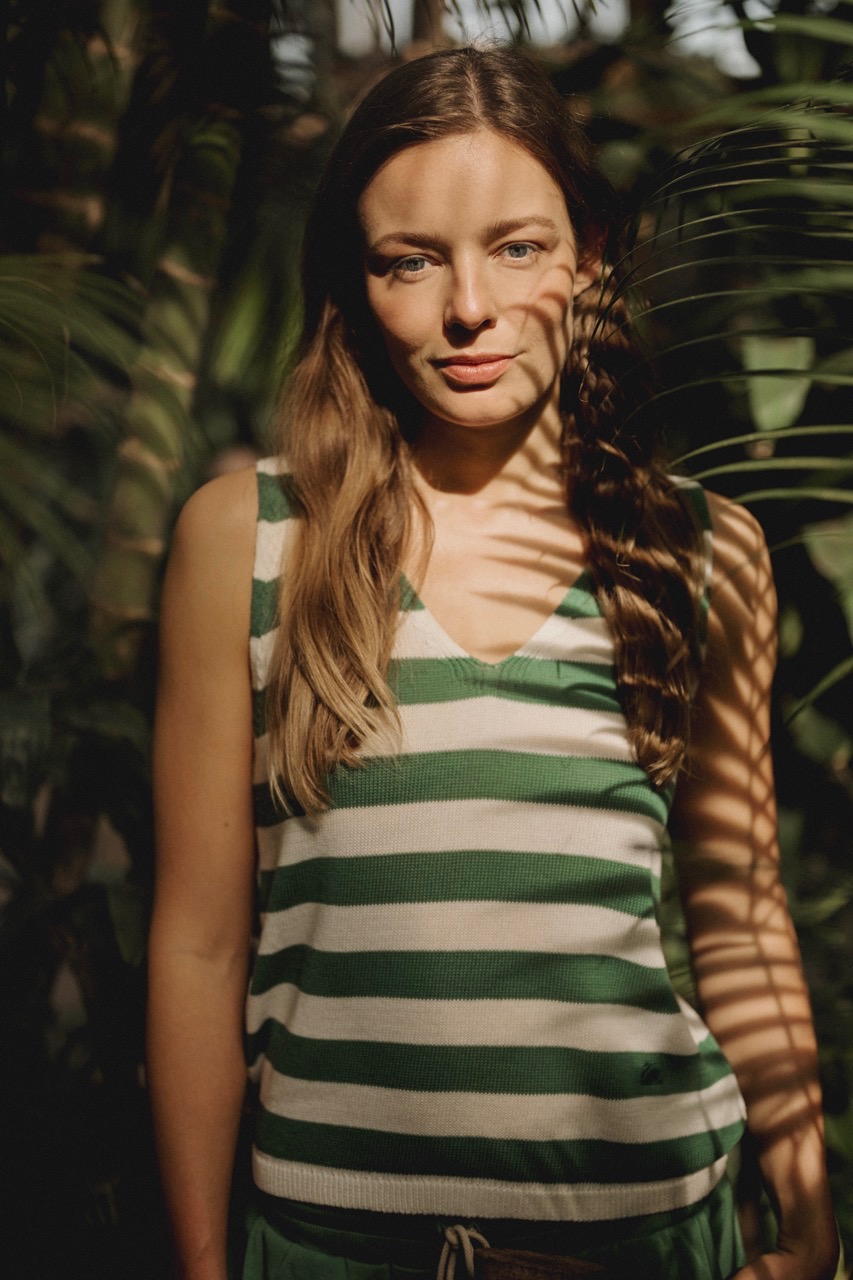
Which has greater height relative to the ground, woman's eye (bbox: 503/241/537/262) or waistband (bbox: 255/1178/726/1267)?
woman's eye (bbox: 503/241/537/262)

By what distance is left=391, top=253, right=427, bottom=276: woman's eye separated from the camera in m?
0.79

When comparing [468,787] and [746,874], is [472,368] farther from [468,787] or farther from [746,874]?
[746,874]

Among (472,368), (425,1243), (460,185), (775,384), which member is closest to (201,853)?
(425,1243)

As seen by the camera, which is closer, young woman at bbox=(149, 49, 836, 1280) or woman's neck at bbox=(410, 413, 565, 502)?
young woman at bbox=(149, 49, 836, 1280)

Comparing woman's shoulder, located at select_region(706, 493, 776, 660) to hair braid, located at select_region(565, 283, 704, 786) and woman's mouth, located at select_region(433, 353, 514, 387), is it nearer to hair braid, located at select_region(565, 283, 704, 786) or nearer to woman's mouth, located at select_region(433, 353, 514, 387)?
hair braid, located at select_region(565, 283, 704, 786)

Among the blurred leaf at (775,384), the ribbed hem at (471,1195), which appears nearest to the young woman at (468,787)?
the ribbed hem at (471,1195)

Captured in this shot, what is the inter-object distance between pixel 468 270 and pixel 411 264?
0.16 ft

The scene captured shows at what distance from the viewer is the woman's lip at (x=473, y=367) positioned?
79cm

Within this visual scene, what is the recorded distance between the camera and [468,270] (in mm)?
770

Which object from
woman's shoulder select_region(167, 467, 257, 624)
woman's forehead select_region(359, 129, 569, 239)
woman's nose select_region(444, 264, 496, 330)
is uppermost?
woman's forehead select_region(359, 129, 569, 239)

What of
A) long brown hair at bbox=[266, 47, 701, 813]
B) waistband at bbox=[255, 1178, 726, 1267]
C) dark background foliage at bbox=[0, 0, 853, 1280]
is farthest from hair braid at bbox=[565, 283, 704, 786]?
waistband at bbox=[255, 1178, 726, 1267]

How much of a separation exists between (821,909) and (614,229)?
775 mm

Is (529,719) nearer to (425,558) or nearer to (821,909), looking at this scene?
(425,558)

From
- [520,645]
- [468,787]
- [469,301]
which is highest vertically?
[469,301]
